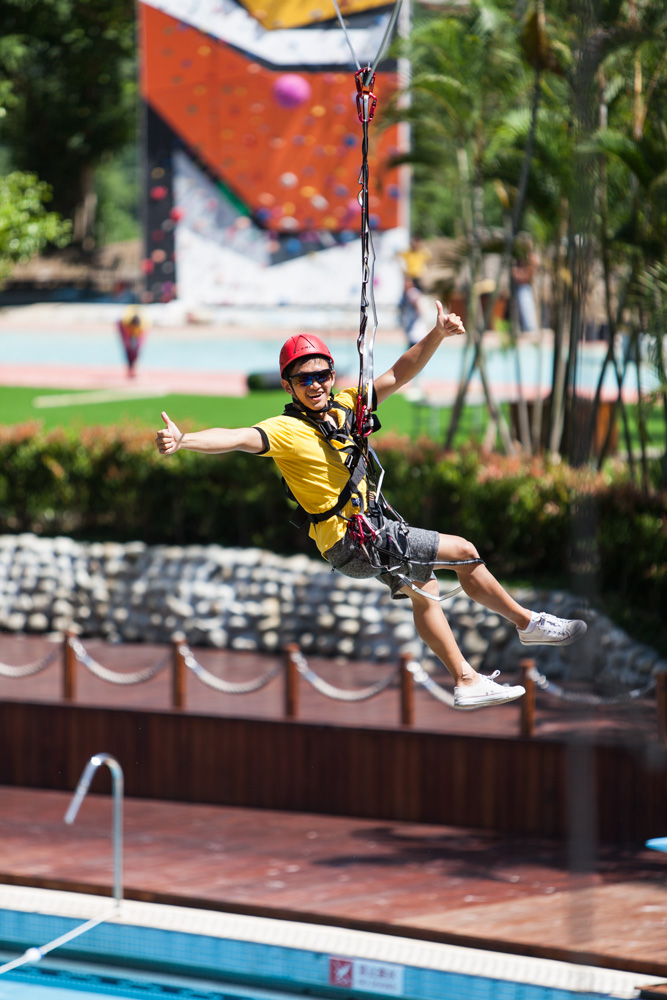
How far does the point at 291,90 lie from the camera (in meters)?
24.7

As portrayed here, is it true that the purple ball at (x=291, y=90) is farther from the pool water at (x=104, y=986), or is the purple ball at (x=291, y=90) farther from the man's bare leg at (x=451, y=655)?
the man's bare leg at (x=451, y=655)

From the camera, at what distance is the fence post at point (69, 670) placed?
419 inches

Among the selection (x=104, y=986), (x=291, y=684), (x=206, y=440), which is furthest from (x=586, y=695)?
(x=206, y=440)

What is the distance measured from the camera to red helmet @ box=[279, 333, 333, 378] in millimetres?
4051

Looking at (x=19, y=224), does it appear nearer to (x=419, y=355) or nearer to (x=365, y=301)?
(x=419, y=355)

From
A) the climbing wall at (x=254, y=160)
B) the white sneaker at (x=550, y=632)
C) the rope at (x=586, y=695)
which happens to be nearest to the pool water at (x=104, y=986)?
the rope at (x=586, y=695)

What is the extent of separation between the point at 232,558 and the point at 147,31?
1491cm

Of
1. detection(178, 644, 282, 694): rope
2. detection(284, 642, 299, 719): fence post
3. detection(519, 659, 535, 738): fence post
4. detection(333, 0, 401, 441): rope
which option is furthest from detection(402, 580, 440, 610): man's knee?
detection(284, 642, 299, 719): fence post

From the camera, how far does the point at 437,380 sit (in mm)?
21984

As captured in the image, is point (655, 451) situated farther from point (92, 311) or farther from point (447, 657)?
point (92, 311)

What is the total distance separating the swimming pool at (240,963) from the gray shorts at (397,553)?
137 inches

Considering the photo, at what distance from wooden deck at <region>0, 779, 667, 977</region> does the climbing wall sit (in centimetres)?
1566

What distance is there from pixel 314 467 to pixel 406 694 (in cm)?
570

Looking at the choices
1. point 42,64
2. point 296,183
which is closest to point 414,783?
point 296,183
